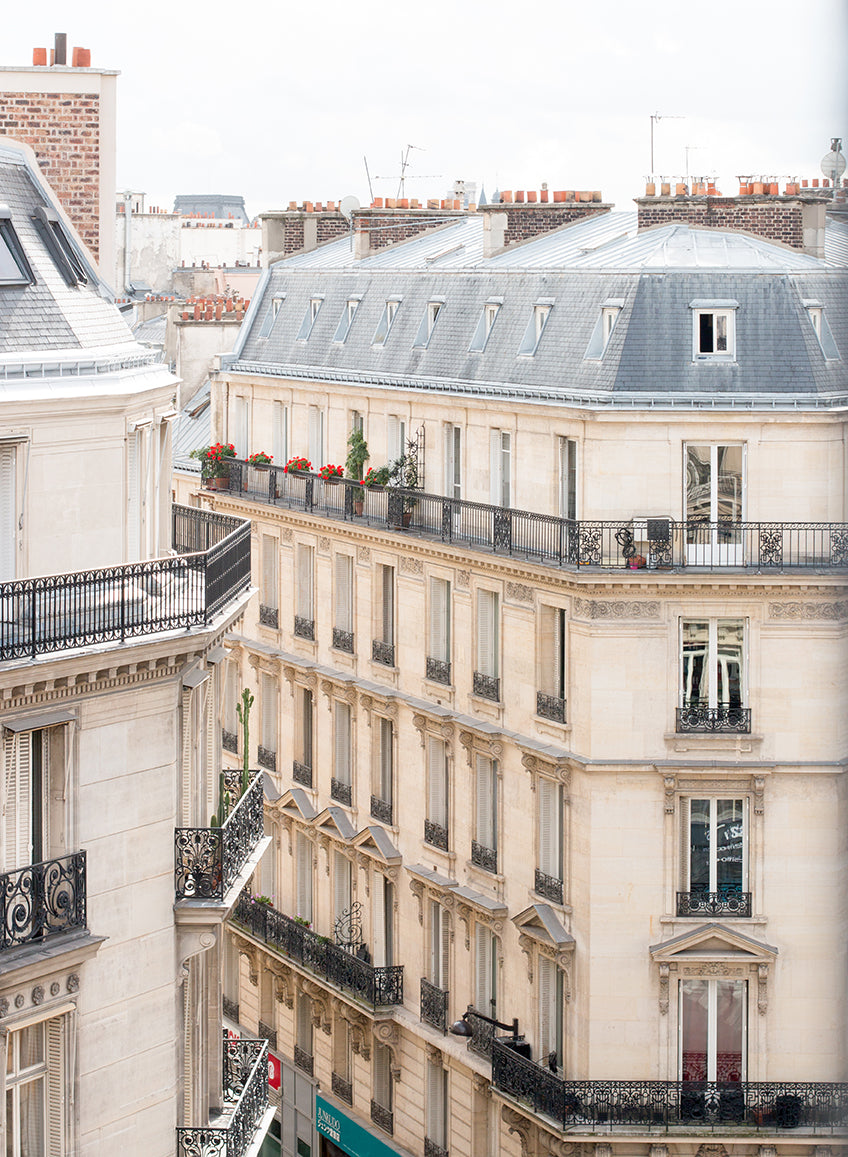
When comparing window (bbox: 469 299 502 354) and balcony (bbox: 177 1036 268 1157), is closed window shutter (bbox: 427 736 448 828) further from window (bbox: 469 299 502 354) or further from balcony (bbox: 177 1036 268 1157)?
balcony (bbox: 177 1036 268 1157)

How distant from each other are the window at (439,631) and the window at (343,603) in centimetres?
289

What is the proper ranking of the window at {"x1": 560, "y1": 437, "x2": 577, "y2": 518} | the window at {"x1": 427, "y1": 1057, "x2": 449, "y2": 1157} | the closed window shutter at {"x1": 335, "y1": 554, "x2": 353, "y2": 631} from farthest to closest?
the closed window shutter at {"x1": 335, "y1": 554, "x2": 353, "y2": 631}, the window at {"x1": 427, "y1": 1057, "x2": 449, "y2": 1157}, the window at {"x1": 560, "y1": 437, "x2": 577, "y2": 518}

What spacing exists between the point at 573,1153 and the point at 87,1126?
12064 mm

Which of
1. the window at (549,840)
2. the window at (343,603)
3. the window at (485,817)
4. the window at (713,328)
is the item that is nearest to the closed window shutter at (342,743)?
the window at (343,603)

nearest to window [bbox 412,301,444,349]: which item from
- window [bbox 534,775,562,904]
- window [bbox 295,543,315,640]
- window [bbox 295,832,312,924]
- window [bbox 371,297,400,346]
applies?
window [bbox 371,297,400,346]

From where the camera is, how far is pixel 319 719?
35000 mm

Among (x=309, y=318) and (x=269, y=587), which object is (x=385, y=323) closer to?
(x=309, y=318)

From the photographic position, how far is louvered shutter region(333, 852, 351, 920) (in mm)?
34156

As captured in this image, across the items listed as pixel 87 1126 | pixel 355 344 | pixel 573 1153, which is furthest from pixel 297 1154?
pixel 87 1126

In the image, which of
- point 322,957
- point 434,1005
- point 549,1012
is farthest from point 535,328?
point 322,957

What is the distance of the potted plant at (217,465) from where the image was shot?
123ft

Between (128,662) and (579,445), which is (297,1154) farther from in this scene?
(128,662)

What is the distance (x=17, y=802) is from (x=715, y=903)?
1327 cm

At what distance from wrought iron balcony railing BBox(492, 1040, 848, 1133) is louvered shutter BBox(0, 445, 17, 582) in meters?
13.8
